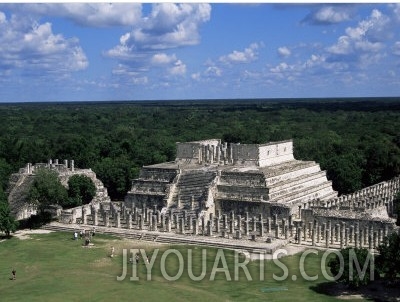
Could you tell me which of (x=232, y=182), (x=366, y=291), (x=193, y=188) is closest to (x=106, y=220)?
(x=193, y=188)

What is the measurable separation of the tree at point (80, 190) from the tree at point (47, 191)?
2.11 meters

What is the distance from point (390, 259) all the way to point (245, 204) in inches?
711

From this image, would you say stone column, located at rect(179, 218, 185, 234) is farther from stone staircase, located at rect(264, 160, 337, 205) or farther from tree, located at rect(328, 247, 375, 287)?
tree, located at rect(328, 247, 375, 287)

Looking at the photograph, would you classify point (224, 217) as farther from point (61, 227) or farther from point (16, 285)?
point (16, 285)

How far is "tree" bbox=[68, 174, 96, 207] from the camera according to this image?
53.9 metres

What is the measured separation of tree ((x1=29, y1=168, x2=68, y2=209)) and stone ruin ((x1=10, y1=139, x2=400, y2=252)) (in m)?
1.70

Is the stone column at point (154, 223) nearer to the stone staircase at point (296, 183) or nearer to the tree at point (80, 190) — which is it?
the stone staircase at point (296, 183)

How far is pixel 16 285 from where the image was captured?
3344 centimetres

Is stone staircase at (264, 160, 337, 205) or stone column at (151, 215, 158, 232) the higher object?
stone staircase at (264, 160, 337, 205)

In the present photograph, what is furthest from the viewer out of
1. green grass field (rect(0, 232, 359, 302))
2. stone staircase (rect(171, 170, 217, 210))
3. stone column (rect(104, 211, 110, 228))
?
stone staircase (rect(171, 170, 217, 210))

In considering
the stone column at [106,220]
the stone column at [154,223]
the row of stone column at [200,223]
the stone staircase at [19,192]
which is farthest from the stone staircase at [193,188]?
the stone staircase at [19,192]

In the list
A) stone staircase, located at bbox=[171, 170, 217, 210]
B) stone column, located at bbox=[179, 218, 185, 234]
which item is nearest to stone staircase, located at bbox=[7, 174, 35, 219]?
stone staircase, located at bbox=[171, 170, 217, 210]

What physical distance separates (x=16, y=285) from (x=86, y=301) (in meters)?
5.40

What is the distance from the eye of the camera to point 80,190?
5509 centimetres
